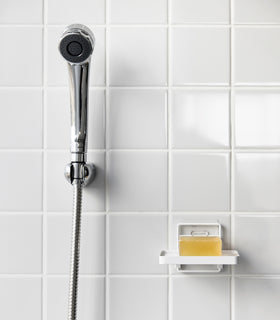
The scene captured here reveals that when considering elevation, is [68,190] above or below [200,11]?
below

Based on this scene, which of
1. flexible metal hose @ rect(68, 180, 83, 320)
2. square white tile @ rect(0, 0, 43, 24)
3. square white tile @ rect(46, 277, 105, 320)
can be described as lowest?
square white tile @ rect(46, 277, 105, 320)

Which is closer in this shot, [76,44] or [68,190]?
[76,44]

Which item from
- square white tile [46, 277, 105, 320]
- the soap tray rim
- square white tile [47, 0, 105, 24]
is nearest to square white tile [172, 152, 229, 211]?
the soap tray rim

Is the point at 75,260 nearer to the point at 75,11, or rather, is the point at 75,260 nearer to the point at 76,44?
the point at 76,44

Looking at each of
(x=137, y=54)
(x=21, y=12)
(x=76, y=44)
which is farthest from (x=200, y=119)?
(x=21, y=12)

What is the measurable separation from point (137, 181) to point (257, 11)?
41 centimetres

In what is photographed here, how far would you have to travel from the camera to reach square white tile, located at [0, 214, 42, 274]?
2.81ft

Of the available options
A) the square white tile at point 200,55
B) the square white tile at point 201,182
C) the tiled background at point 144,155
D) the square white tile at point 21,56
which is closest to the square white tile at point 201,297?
the tiled background at point 144,155

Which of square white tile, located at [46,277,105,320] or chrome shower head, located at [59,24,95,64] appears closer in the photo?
chrome shower head, located at [59,24,95,64]

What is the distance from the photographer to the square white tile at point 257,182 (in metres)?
0.86

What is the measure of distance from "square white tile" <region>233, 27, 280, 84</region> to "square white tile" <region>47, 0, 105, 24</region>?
0.91 ft

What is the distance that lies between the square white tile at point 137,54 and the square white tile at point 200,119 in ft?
0.23

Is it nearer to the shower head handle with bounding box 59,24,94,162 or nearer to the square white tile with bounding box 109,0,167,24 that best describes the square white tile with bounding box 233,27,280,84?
the square white tile with bounding box 109,0,167,24

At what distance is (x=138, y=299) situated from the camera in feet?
2.79
